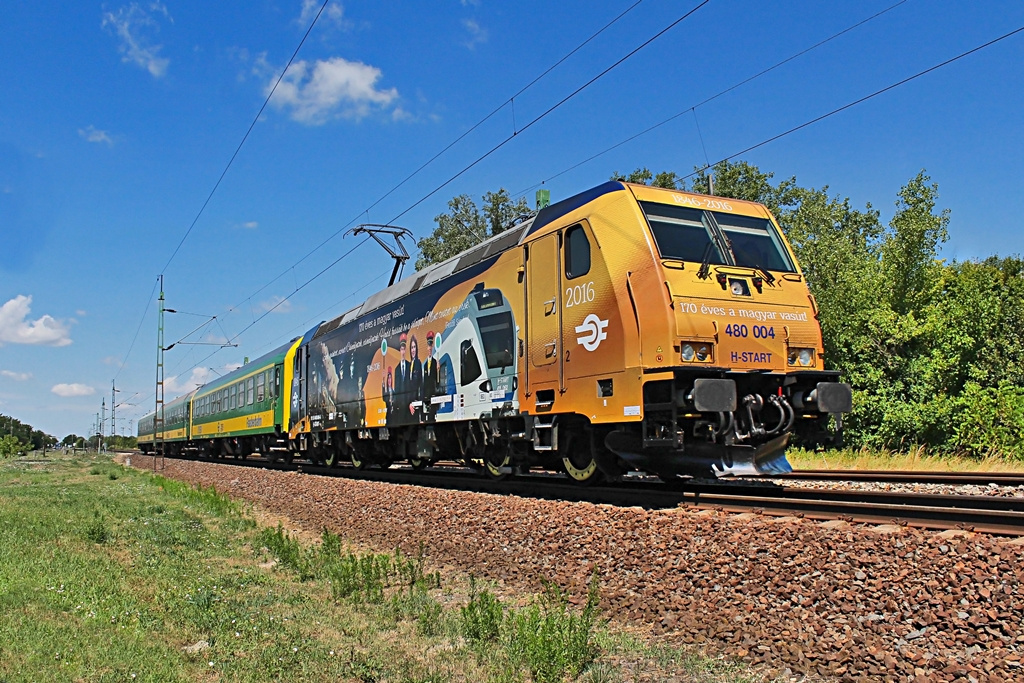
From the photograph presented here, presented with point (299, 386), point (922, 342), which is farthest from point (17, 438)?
point (922, 342)

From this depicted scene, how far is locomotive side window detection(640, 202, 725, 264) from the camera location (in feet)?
29.9

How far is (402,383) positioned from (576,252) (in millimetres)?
6442

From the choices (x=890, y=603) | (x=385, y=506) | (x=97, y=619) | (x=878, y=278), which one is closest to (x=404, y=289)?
(x=385, y=506)

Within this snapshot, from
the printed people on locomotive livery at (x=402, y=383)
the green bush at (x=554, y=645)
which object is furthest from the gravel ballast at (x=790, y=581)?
the printed people on locomotive livery at (x=402, y=383)

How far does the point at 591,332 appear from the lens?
944 centimetres

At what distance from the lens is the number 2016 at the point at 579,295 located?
9555 mm

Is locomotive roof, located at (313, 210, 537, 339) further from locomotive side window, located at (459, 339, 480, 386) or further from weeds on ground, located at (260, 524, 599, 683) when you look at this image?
weeds on ground, located at (260, 524, 599, 683)

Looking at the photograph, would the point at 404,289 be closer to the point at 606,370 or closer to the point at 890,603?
the point at 606,370

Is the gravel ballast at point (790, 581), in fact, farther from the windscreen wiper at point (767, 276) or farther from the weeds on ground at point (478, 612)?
the windscreen wiper at point (767, 276)

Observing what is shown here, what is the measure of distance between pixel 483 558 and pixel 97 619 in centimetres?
409

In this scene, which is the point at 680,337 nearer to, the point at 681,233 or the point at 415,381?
the point at 681,233

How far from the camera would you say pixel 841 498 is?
27.7 ft

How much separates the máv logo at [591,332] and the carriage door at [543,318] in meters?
0.56

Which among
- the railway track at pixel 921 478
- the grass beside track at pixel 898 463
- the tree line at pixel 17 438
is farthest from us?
the tree line at pixel 17 438
